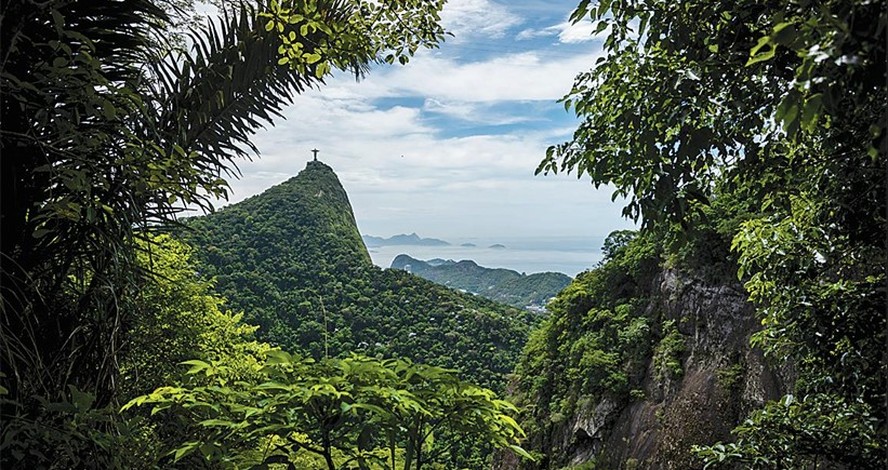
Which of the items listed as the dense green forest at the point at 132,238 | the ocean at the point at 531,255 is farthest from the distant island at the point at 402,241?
the dense green forest at the point at 132,238

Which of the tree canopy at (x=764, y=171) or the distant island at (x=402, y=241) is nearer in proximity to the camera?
the tree canopy at (x=764, y=171)

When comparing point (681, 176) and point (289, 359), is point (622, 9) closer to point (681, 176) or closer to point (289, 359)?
point (681, 176)

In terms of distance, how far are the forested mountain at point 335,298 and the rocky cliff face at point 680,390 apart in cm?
407

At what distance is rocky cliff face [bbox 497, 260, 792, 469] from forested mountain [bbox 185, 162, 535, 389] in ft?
13.4

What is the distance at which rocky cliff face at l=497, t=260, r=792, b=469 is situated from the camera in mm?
3908

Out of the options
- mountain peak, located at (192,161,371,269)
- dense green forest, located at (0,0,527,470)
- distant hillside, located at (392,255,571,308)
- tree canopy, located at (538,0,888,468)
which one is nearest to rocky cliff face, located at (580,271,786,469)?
tree canopy, located at (538,0,888,468)

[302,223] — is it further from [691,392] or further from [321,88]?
[321,88]

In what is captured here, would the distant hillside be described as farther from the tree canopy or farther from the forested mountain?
the tree canopy

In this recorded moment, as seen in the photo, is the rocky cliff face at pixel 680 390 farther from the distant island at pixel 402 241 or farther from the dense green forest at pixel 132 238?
the distant island at pixel 402 241

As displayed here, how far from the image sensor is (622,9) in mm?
1274

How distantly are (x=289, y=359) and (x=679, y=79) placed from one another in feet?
3.90

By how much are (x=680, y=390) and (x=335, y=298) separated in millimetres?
9116

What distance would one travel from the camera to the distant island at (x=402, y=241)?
64.6ft

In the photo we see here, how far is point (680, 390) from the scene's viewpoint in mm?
4391
